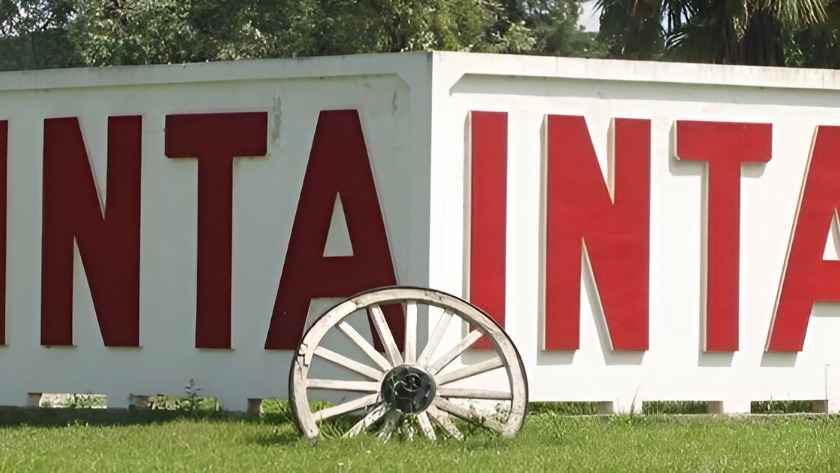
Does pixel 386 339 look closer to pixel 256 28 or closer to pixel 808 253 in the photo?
pixel 808 253

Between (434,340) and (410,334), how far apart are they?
0.53 feet

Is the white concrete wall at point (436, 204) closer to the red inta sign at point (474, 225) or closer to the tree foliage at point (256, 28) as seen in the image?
the red inta sign at point (474, 225)

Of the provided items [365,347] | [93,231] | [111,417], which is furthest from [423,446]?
[93,231]

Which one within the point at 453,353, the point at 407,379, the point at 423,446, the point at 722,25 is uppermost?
the point at 722,25

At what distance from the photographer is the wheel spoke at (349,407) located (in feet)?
33.1

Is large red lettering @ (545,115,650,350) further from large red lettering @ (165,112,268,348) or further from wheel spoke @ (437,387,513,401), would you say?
large red lettering @ (165,112,268,348)

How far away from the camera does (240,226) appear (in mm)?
12102

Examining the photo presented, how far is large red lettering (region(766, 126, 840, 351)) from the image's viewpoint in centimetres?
1224

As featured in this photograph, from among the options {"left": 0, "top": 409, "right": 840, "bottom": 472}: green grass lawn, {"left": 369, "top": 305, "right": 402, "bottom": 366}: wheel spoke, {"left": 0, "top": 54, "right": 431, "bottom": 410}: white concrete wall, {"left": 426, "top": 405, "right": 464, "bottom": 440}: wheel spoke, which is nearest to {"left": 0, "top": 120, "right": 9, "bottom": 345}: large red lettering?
{"left": 0, "top": 54, "right": 431, "bottom": 410}: white concrete wall

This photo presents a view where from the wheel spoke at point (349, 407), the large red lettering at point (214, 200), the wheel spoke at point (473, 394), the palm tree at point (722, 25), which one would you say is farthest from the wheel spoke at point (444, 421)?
the palm tree at point (722, 25)

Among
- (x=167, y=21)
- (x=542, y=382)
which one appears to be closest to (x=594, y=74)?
(x=542, y=382)

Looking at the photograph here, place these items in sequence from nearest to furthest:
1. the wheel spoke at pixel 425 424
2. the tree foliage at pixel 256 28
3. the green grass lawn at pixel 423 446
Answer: the green grass lawn at pixel 423 446
the wheel spoke at pixel 425 424
the tree foliage at pixel 256 28

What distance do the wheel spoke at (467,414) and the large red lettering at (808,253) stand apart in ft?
9.54

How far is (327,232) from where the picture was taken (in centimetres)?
1186
